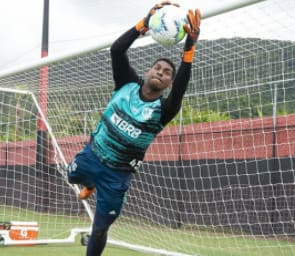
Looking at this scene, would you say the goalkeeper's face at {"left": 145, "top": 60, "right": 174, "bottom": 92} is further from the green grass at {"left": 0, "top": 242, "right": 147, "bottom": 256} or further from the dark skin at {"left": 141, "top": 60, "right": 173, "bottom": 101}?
the green grass at {"left": 0, "top": 242, "right": 147, "bottom": 256}

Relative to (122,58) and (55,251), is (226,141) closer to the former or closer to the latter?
(55,251)

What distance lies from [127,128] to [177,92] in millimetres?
515

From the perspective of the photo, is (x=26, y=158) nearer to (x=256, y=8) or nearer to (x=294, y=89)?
(x=294, y=89)

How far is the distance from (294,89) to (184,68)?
431 centimetres

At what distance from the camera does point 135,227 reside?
8.27 metres

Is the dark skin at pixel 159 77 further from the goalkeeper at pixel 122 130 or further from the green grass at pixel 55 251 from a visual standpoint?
the green grass at pixel 55 251

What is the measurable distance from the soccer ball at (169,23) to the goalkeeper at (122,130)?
0.25 feet

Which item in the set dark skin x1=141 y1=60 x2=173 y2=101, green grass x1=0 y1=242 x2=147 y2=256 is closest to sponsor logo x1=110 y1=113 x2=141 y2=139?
dark skin x1=141 y1=60 x2=173 y2=101

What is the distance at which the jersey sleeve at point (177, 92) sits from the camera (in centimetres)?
362

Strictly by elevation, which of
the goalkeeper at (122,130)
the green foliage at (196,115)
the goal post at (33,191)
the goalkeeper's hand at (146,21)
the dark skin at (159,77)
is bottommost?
the goal post at (33,191)

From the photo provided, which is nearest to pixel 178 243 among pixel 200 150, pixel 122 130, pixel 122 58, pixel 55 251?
pixel 55 251

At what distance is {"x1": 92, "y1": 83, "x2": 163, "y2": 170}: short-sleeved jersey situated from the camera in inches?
157

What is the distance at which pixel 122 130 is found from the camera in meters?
4.04

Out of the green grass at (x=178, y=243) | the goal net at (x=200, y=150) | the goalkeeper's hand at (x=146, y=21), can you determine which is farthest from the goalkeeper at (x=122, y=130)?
the green grass at (x=178, y=243)
